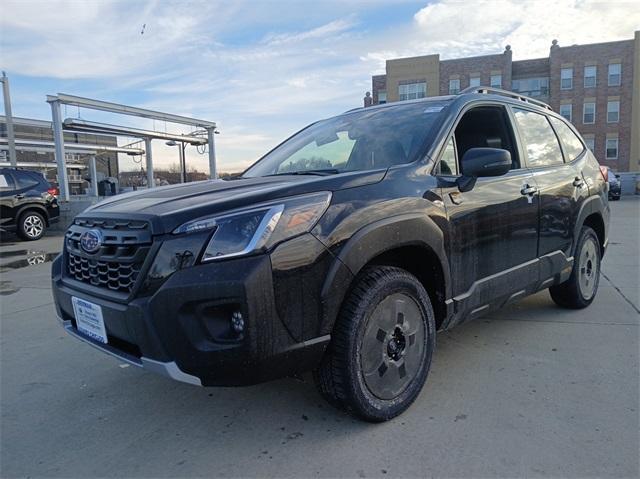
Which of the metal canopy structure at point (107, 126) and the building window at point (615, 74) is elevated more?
the building window at point (615, 74)

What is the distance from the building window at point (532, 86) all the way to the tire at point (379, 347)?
42.6m

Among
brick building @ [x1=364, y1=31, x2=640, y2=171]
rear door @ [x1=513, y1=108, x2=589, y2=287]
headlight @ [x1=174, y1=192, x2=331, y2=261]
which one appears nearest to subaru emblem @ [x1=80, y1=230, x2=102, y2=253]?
headlight @ [x1=174, y1=192, x2=331, y2=261]

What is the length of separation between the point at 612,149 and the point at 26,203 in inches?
1625

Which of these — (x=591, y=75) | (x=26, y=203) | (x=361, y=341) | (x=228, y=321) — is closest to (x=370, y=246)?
(x=361, y=341)

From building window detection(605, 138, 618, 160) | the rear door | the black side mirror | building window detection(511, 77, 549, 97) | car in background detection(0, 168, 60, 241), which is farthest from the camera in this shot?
building window detection(511, 77, 549, 97)

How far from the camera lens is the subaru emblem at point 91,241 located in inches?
93.7

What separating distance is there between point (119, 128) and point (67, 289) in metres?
15.7

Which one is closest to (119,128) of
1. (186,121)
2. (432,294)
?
(186,121)

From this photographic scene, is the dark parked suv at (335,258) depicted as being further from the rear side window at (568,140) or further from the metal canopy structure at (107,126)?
the metal canopy structure at (107,126)

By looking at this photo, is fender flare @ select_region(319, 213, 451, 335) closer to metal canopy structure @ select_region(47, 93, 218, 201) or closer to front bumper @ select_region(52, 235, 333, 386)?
front bumper @ select_region(52, 235, 333, 386)

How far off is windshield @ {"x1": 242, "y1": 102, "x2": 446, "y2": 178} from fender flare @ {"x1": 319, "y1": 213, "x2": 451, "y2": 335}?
471 mm

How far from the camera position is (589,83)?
3856 centimetres

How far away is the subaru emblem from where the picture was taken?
93.7 inches

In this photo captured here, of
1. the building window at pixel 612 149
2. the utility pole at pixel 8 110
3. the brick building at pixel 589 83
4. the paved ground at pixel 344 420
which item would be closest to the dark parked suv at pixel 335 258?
the paved ground at pixel 344 420
